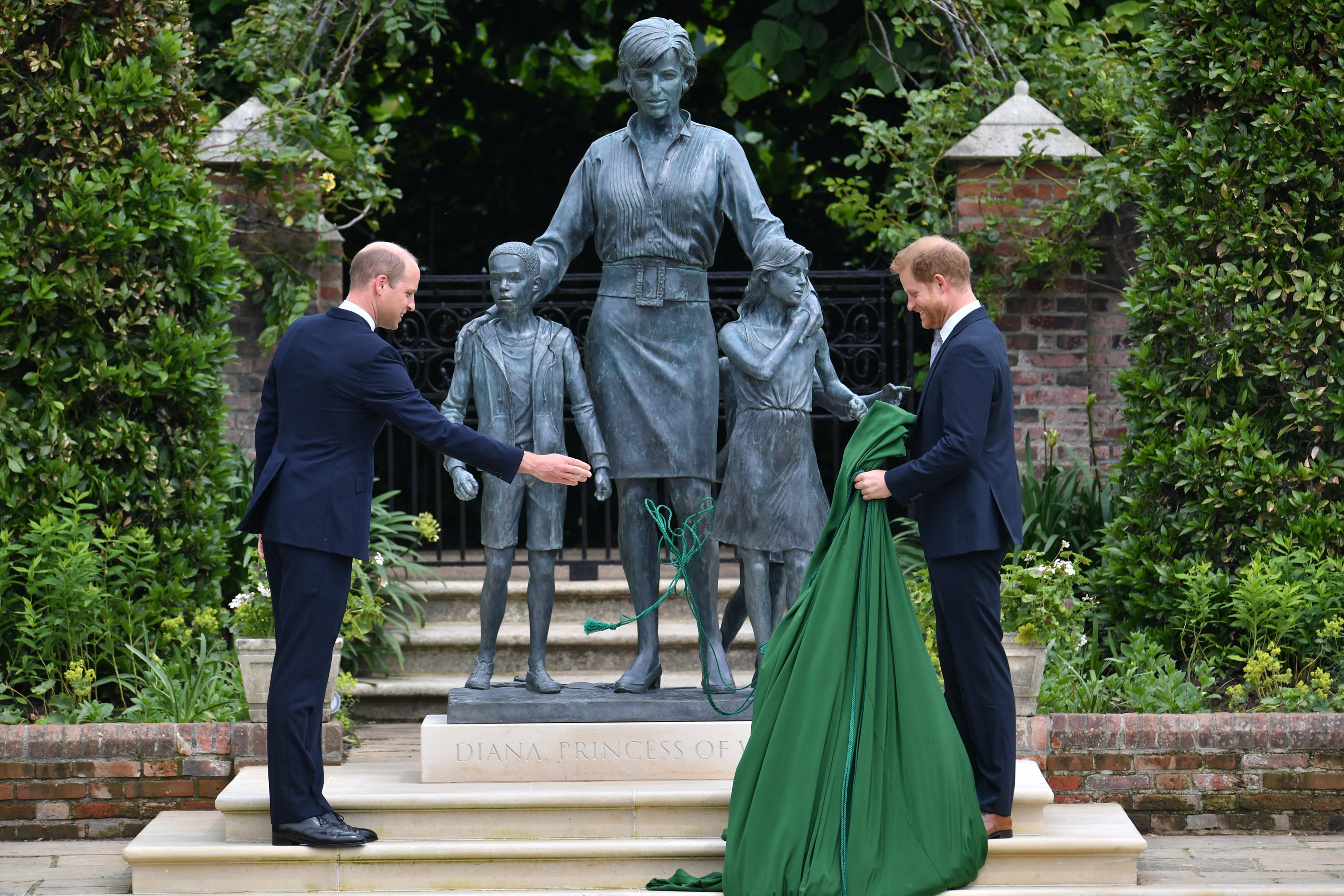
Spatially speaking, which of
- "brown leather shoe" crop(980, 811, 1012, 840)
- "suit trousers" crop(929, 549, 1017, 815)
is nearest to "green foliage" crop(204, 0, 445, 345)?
"suit trousers" crop(929, 549, 1017, 815)

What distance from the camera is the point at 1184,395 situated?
5965 mm

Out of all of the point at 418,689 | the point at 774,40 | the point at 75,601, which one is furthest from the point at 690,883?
the point at 774,40

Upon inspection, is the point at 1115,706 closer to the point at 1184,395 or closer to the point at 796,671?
the point at 1184,395

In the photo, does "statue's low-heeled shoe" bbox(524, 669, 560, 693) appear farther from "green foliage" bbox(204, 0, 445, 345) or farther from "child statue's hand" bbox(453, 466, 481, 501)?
"green foliage" bbox(204, 0, 445, 345)

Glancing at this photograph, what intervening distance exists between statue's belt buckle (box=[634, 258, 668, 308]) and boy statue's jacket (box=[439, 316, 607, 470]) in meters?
0.27

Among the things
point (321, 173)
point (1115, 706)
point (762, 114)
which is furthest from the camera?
point (762, 114)

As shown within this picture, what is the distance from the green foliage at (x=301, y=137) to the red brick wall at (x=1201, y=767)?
410 cm

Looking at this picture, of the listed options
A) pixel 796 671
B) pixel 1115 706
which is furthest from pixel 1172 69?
pixel 796 671

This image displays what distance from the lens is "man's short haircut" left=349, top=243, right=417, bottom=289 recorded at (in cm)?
425

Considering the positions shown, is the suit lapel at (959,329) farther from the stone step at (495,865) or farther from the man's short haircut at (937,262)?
the stone step at (495,865)

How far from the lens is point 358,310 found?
168 inches

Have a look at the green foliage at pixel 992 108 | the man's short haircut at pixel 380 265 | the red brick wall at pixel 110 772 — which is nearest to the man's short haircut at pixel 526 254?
the man's short haircut at pixel 380 265

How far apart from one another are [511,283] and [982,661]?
187cm

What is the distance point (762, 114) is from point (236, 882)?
243 inches
